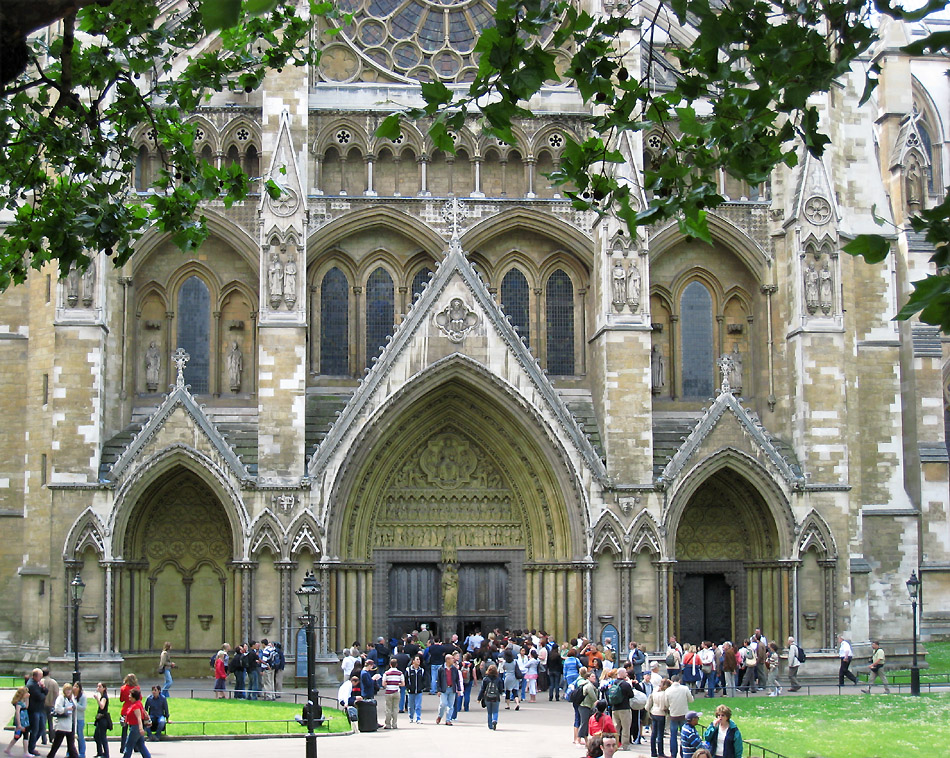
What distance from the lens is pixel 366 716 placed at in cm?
2291

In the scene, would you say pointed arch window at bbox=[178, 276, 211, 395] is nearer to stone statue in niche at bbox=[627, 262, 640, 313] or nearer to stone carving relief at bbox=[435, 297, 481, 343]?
stone carving relief at bbox=[435, 297, 481, 343]

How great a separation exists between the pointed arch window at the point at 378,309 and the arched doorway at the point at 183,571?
17.1 feet

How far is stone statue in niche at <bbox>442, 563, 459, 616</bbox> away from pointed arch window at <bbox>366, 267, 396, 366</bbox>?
5.30 meters

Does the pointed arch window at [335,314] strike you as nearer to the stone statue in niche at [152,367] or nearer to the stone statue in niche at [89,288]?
the stone statue in niche at [152,367]

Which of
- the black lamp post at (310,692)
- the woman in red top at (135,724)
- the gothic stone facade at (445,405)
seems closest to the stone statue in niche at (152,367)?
the gothic stone facade at (445,405)

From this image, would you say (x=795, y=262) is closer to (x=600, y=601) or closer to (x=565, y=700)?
(x=600, y=601)

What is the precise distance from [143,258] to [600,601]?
1296cm

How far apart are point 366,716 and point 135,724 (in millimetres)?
5542

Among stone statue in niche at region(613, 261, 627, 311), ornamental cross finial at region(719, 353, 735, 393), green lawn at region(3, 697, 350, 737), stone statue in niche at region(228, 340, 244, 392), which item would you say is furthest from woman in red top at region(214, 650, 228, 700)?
ornamental cross finial at region(719, 353, 735, 393)

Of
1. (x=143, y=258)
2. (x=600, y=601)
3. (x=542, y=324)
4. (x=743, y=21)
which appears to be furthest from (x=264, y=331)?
(x=743, y=21)

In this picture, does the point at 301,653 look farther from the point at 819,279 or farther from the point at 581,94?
the point at 581,94

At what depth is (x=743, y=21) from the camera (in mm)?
10617

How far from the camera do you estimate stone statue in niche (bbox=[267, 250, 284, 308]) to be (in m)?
30.0

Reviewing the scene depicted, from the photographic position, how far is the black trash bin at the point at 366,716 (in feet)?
74.9
